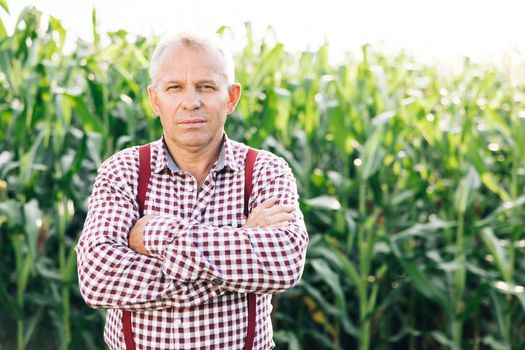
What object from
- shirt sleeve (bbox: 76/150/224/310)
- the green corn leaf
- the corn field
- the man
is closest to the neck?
the man

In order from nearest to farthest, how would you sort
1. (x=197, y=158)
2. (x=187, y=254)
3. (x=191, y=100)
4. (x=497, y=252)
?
(x=187, y=254)
(x=191, y=100)
(x=197, y=158)
(x=497, y=252)

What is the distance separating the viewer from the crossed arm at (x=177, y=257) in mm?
1666

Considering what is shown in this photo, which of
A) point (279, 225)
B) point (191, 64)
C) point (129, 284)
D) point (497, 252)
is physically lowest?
point (497, 252)

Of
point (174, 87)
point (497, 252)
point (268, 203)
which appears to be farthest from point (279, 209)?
point (497, 252)

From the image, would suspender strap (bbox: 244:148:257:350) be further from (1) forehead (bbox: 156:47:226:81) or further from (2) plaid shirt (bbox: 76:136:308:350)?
(1) forehead (bbox: 156:47:226:81)

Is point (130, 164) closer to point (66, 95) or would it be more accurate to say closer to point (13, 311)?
point (66, 95)

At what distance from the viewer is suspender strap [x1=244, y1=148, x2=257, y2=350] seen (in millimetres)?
1780

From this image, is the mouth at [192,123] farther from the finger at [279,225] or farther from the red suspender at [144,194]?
the finger at [279,225]

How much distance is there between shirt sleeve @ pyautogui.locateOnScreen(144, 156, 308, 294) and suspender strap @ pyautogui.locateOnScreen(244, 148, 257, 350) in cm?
9

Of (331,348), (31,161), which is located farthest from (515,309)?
(31,161)

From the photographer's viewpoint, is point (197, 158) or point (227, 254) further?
point (197, 158)

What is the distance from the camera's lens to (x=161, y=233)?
1692mm

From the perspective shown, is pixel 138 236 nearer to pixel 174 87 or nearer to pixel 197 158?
pixel 197 158

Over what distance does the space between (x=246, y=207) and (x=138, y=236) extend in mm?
277
